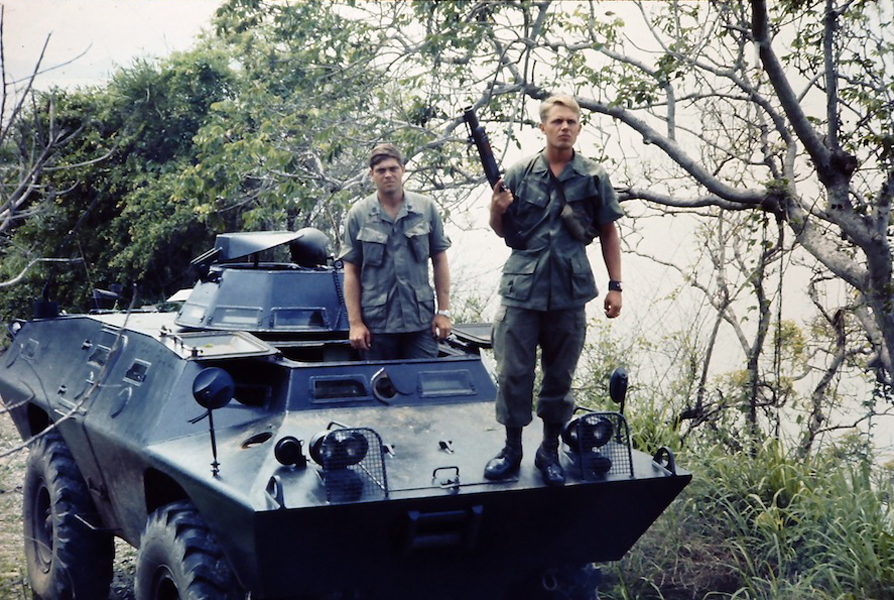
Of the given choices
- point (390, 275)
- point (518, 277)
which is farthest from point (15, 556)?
point (518, 277)

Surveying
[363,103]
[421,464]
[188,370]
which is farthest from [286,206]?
[421,464]

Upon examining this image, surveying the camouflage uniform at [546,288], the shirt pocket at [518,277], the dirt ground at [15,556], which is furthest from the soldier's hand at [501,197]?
the dirt ground at [15,556]

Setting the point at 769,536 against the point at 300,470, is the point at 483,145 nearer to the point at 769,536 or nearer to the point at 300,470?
the point at 300,470

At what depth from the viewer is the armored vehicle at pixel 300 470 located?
3855 millimetres

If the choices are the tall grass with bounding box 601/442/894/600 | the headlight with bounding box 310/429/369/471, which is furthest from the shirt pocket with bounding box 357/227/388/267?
the tall grass with bounding box 601/442/894/600

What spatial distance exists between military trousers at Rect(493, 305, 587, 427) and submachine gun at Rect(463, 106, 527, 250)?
0.28m

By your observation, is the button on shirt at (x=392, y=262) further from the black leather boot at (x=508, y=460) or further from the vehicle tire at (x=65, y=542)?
the vehicle tire at (x=65, y=542)

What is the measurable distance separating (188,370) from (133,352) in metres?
0.75

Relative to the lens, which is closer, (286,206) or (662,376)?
(662,376)

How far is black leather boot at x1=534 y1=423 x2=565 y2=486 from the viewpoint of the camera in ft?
13.5

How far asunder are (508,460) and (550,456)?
0.18 meters

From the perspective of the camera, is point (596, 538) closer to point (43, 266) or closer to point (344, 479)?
point (344, 479)

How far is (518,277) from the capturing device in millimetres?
4137

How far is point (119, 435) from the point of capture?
15.9 feet
